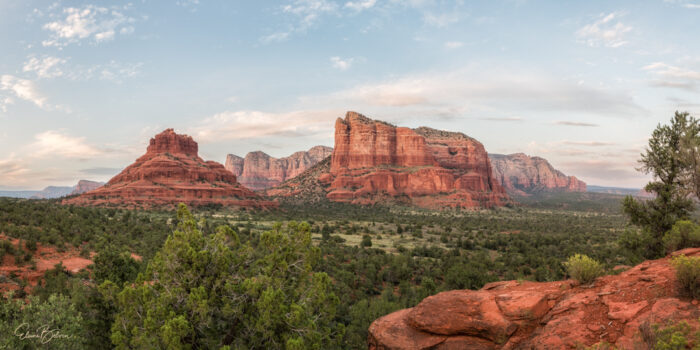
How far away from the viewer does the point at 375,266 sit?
101ft

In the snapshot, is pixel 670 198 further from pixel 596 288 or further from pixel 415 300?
pixel 415 300

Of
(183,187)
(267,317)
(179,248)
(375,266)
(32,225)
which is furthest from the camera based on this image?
(183,187)

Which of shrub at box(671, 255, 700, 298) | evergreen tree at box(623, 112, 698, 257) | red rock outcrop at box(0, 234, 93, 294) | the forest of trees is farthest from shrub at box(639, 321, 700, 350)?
red rock outcrop at box(0, 234, 93, 294)

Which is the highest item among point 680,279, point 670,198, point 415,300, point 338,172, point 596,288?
point 338,172

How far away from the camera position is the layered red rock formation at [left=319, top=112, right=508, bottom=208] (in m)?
123

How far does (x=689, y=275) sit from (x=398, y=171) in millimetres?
126333

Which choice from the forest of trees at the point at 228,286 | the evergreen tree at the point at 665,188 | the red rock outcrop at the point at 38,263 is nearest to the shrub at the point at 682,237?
the forest of trees at the point at 228,286

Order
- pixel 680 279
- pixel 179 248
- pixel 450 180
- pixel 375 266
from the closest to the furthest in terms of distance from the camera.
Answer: pixel 680 279, pixel 179 248, pixel 375 266, pixel 450 180

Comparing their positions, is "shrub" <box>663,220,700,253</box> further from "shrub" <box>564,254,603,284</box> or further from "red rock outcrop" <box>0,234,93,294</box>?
"red rock outcrop" <box>0,234,93,294</box>

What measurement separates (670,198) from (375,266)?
21.1 meters

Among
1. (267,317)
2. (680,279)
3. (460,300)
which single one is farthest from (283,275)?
(680,279)

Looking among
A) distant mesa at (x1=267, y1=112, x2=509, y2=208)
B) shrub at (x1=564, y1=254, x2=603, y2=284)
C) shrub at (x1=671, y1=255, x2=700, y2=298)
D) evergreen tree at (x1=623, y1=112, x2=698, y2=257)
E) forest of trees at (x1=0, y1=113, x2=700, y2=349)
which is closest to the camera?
shrub at (x1=671, y1=255, x2=700, y2=298)

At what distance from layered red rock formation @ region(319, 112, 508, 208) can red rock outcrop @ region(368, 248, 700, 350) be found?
10722 cm

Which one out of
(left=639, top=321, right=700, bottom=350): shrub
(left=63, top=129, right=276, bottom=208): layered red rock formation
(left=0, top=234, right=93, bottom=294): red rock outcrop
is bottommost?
(left=0, top=234, right=93, bottom=294): red rock outcrop
